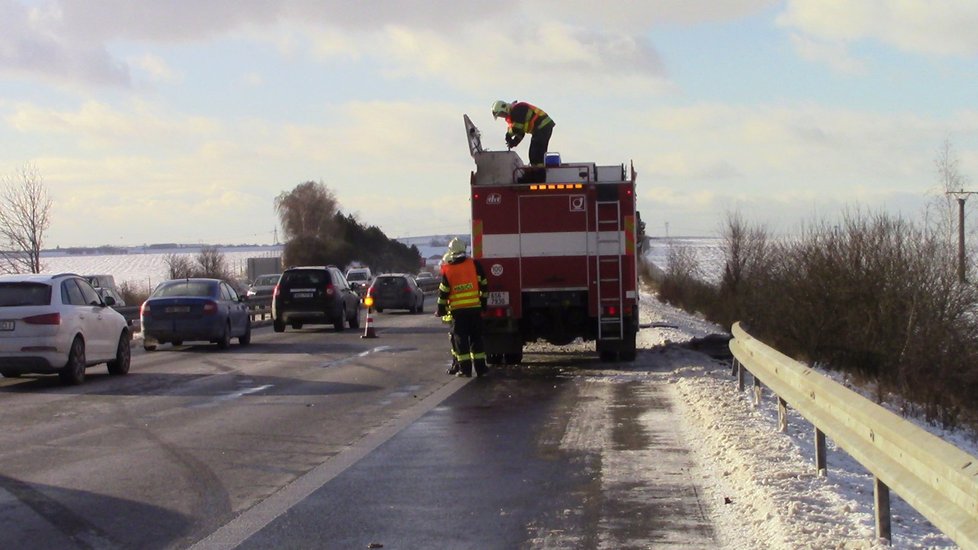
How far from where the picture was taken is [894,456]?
5.79m

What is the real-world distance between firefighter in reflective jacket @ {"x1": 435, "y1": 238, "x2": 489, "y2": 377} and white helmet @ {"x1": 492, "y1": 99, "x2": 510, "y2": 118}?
3.22 m

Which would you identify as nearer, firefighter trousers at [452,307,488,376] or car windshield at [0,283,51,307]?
car windshield at [0,283,51,307]

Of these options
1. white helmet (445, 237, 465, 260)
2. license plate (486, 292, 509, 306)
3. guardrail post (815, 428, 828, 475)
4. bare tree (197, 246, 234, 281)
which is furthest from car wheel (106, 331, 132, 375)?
bare tree (197, 246, 234, 281)

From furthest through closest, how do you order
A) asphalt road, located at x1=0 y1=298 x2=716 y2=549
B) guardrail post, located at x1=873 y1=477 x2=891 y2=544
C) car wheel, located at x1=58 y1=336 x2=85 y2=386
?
1. car wheel, located at x1=58 y1=336 x2=85 y2=386
2. asphalt road, located at x1=0 y1=298 x2=716 y2=549
3. guardrail post, located at x1=873 y1=477 x2=891 y2=544

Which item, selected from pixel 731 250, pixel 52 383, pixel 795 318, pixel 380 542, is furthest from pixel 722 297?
pixel 380 542

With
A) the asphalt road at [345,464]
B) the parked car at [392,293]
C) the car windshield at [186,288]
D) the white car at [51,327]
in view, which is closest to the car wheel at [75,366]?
the white car at [51,327]

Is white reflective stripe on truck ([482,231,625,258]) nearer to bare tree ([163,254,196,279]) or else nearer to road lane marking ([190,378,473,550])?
road lane marking ([190,378,473,550])

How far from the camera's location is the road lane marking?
6797 millimetres

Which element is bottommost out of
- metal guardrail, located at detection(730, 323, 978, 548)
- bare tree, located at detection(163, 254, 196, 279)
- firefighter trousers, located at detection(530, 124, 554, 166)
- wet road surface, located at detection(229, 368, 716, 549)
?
wet road surface, located at detection(229, 368, 716, 549)

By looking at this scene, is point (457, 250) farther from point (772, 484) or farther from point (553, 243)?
point (772, 484)

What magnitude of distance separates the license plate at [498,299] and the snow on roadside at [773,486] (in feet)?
15.7

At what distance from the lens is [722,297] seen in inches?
1699

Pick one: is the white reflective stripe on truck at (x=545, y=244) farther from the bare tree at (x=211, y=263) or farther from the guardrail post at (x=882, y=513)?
the bare tree at (x=211, y=263)

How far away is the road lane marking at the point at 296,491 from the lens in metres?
6.80
